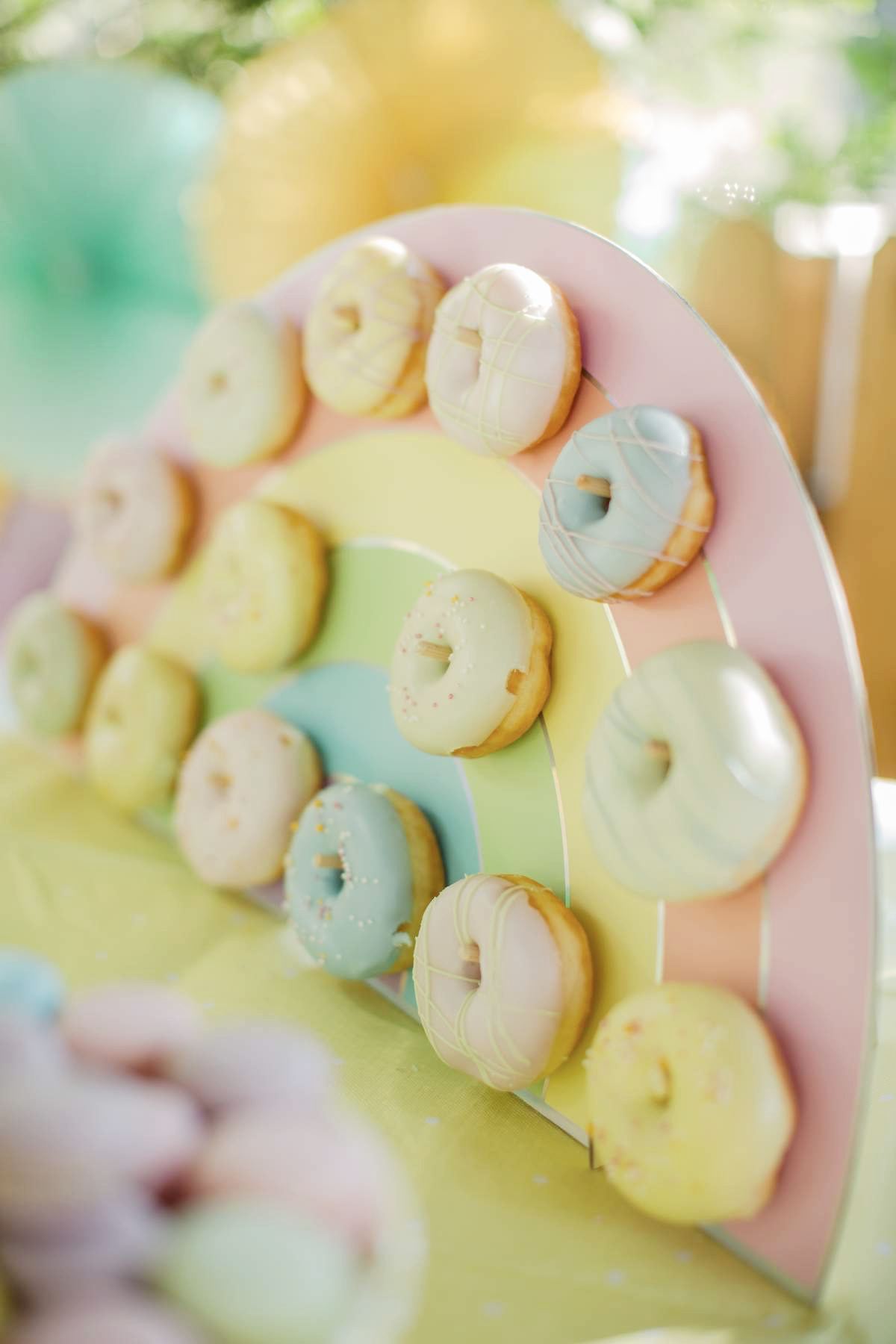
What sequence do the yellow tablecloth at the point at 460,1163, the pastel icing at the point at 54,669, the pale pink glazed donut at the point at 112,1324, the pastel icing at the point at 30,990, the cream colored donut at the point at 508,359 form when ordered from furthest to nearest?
the pastel icing at the point at 54,669, the cream colored donut at the point at 508,359, the yellow tablecloth at the point at 460,1163, the pastel icing at the point at 30,990, the pale pink glazed donut at the point at 112,1324

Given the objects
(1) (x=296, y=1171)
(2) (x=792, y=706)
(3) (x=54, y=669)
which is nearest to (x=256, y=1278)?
(1) (x=296, y=1171)

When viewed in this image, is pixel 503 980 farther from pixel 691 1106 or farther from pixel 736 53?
pixel 736 53

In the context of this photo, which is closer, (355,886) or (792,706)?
(792,706)

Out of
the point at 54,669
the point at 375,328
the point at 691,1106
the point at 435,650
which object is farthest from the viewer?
the point at 54,669

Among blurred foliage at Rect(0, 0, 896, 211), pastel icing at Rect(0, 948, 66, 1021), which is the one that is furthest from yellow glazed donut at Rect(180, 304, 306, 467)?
blurred foliage at Rect(0, 0, 896, 211)

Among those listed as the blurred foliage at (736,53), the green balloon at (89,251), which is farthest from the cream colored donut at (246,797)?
the blurred foliage at (736,53)

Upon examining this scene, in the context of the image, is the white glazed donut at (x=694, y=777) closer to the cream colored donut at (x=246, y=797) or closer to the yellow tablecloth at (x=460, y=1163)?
the yellow tablecloth at (x=460, y=1163)

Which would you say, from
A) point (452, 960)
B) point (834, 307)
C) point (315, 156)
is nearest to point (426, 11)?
point (315, 156)
